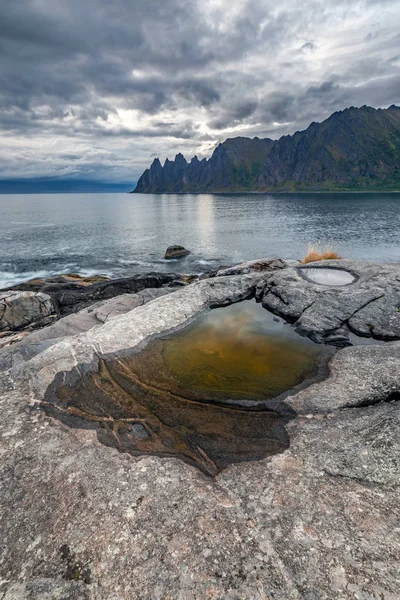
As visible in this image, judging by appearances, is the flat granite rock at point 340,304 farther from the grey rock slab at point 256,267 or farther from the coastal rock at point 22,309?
the coastal rock at point 22,309

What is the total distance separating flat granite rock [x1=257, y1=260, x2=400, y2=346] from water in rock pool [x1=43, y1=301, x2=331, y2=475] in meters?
1.10

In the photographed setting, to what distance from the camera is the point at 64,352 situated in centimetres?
1067

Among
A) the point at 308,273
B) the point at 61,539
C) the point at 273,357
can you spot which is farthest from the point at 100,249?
the point at 61,539

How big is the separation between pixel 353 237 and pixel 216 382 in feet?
225

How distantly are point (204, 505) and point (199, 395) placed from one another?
136 inches

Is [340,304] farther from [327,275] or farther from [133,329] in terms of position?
[133,329]

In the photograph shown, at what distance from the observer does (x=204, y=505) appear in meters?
5.41

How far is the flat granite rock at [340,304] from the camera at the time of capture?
1207cm

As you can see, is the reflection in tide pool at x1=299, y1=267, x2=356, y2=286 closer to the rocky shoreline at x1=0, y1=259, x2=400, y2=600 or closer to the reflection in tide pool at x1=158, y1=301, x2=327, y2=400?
the reflection in tide pool at x1=158, y1=301, x2=327, y2=400

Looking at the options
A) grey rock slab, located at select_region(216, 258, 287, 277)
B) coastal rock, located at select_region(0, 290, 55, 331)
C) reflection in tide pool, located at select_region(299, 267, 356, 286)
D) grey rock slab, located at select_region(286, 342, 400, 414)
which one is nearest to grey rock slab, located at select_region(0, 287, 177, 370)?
coastal rock, located at select_region(0, 290, 55, 331)

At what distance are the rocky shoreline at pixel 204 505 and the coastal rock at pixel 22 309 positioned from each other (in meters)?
14.9

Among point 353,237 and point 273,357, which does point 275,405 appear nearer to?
point 273,357

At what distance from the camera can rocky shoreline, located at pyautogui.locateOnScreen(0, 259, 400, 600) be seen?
14.2 ft

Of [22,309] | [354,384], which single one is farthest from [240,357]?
[22,309]
